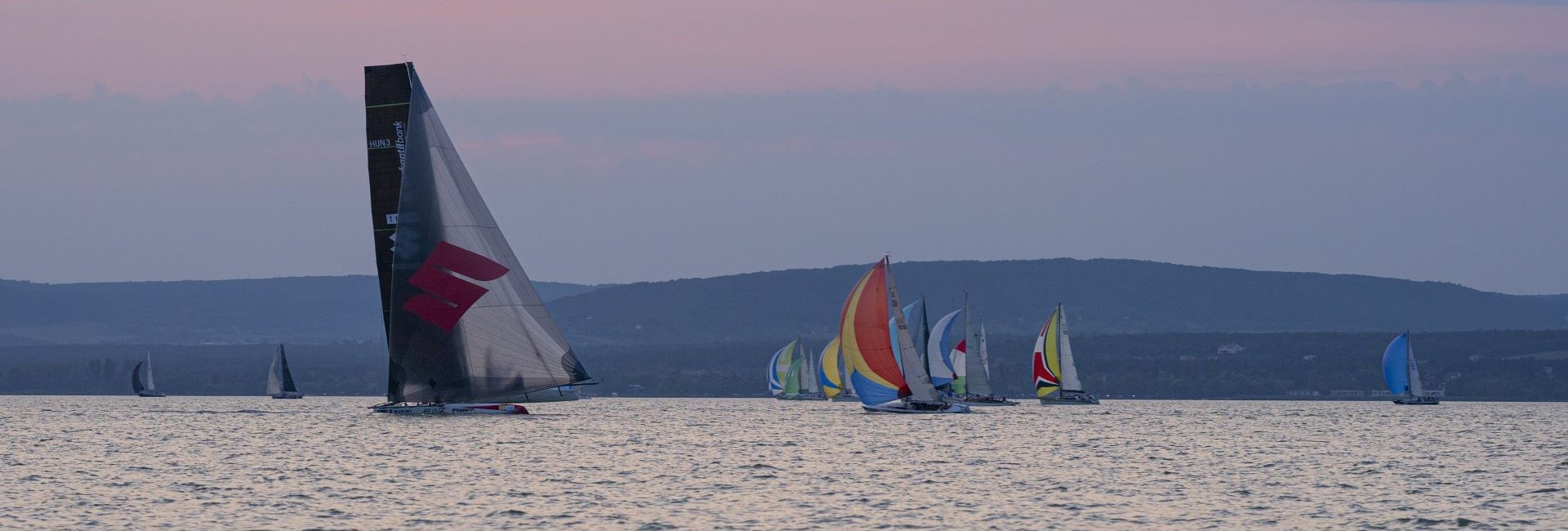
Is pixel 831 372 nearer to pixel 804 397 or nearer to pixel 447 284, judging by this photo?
pixel 804 397

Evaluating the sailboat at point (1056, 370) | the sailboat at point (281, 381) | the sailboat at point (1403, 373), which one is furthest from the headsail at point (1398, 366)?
the sailboat at point (281, 381)

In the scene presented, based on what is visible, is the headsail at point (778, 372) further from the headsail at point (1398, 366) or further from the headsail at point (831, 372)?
the headsail at point (1398, 366)

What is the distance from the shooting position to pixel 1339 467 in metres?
63.8

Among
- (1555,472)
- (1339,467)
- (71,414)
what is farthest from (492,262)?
(71,414)

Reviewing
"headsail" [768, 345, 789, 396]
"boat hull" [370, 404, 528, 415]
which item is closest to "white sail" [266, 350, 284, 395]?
"headsail" [768, 345, 789, 396]

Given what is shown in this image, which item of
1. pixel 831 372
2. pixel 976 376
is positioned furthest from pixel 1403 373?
pixel 831 372

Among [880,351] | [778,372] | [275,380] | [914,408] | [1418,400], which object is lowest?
[914,408]

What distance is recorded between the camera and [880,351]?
9625 centimetres

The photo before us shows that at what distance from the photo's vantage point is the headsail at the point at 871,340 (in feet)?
313

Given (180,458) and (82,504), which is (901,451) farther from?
(82,504)

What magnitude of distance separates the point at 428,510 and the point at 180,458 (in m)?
21.6

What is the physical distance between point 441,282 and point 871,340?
2233 centimetres

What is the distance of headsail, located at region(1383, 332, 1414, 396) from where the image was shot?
6176 inches

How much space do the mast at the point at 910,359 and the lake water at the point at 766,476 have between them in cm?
209
